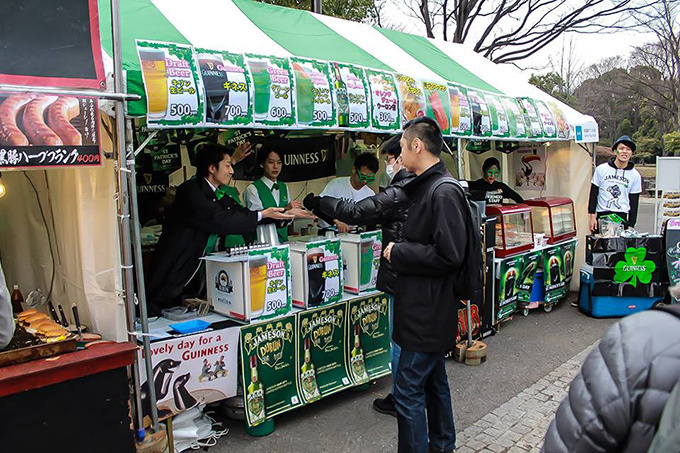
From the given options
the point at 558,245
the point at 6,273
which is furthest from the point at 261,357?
the point at 558,245

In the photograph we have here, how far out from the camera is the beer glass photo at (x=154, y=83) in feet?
10.1

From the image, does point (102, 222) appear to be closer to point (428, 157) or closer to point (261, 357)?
point (261, 357)

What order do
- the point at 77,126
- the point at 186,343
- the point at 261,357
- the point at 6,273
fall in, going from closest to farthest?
the point at 77,126
the point at 186,343
the point at 261,357
the point at 6,273

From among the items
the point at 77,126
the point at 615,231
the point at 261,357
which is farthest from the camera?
the point at 615,231

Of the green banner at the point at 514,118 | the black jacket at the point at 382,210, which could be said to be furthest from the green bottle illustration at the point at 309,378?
the green banner at the point at 514,118

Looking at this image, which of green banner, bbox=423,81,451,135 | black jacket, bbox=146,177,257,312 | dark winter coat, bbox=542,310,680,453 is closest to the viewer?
dark winter coat, bbox=542,310,680,453

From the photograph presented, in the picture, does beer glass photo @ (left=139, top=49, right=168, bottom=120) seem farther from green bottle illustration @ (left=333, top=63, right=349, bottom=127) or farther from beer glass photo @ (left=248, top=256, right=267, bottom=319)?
green bottle illustration @ (left=333, top=63, right=349, bottom=127)

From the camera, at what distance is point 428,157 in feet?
10.4

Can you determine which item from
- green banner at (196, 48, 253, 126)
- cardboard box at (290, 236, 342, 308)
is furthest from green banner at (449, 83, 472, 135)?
green banner at (196, 48, 253, 126)

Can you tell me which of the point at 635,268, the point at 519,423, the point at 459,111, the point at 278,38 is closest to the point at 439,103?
the point at 459,111

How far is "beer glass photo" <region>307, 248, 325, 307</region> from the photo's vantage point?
4.20 meters

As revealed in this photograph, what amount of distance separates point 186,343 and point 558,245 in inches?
214

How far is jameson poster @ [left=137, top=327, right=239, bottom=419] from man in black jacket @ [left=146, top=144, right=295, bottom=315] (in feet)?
1.75

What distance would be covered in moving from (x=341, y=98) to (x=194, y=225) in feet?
5.00
